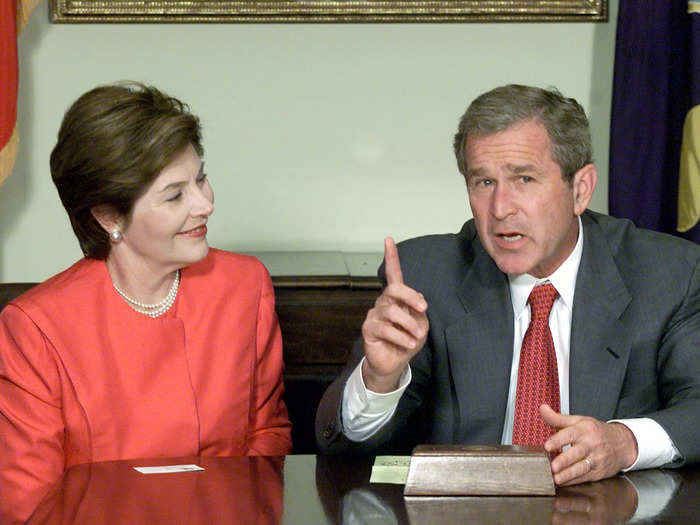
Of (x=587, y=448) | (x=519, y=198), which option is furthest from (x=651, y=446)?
(x=519, y=198)

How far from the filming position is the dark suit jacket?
2.44 metres

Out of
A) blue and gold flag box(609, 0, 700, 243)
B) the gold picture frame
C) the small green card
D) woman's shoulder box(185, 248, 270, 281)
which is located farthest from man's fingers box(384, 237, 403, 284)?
the gold picture frame

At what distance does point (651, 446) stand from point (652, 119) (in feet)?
6.95

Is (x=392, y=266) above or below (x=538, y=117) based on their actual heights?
below

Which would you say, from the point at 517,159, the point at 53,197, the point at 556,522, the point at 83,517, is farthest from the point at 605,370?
the point at 53,197

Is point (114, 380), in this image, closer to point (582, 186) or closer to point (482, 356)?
point (482, 356)

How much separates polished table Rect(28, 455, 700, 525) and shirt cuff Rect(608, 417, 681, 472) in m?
0.02

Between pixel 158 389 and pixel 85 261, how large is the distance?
0.40m

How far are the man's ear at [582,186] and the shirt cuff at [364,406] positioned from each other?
621 millimetres

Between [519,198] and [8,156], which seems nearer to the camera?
[519,198]

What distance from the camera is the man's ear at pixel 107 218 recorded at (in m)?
2.84

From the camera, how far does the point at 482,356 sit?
254cm

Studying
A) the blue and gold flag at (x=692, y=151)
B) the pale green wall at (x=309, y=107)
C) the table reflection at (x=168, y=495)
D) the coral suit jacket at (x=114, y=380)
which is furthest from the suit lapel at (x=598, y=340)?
the pale green wall at (x=309, y=107)

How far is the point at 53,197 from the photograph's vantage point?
4.38m
